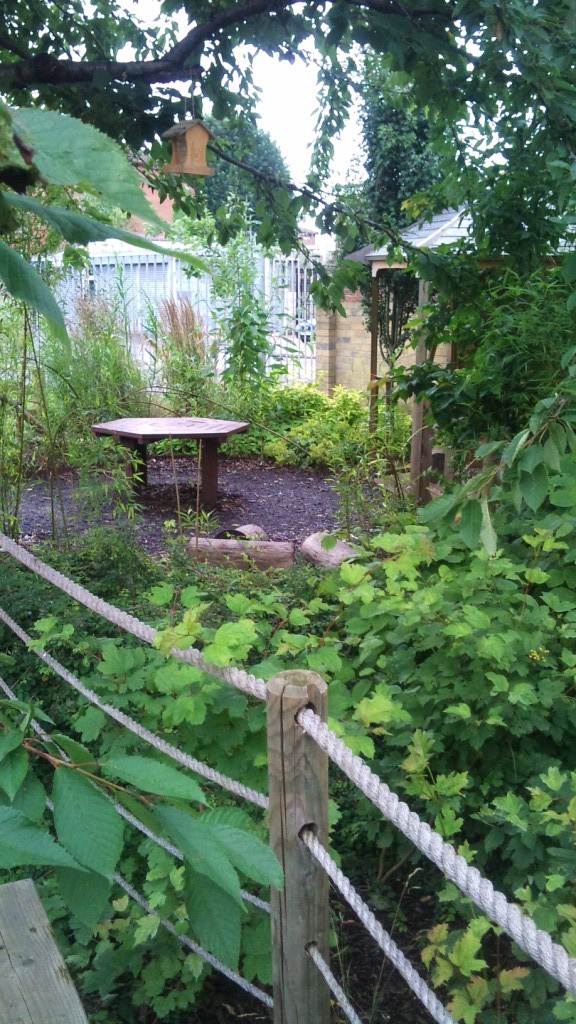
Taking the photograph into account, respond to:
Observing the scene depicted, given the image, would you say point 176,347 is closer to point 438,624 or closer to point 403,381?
point 403,381

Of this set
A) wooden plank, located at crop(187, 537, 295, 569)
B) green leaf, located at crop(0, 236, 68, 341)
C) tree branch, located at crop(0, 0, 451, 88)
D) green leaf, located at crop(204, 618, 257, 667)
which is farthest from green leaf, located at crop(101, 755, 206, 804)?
wooden plank, located at crop(187, 537, 295, 569)

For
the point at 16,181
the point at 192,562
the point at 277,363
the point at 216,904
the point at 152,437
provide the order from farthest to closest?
the point at 277,363 → the point at 152,437 → the point at 192,562 → the point at 216,904 → the point at 16,181

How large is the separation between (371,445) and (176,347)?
15.8ft

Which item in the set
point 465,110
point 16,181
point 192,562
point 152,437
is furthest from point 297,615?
point 152,437

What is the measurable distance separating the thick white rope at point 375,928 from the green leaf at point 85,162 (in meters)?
1.15

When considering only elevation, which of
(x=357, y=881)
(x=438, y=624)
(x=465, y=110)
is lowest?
(x=357, y=881)

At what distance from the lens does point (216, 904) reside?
0.79 meters

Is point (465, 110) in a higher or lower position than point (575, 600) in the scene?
higher

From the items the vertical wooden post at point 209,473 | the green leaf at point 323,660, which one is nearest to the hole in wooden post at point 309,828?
the green leaf at point 323,660

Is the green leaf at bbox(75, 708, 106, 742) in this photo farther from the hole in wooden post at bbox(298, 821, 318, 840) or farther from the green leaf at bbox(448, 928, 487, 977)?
the green leaf at bbox(448, 928, 487, 977)

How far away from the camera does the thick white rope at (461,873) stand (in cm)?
92

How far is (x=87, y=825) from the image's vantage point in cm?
70

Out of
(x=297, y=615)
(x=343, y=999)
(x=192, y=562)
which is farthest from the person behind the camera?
(x=192, y=562)

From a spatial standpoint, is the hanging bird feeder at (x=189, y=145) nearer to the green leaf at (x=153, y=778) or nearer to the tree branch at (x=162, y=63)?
the tree branch at (x=162, y=63)
